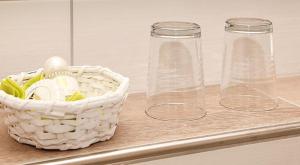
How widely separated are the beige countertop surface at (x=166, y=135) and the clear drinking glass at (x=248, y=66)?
43mm

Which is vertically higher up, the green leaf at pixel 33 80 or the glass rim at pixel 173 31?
the glass rim at pixel 173 31

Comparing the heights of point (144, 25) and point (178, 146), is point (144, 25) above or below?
above

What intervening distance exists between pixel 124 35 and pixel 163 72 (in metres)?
0.12

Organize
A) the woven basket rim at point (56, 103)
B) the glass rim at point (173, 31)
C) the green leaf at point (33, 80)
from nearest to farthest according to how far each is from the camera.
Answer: the woven basket rim at point (56, 103) < the green leaf at point (33, 80) < the glass rim at point (173, 31)

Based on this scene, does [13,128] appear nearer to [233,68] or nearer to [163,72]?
[163,72]

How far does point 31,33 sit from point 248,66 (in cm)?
45

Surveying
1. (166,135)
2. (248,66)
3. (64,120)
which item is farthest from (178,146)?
(248,66)

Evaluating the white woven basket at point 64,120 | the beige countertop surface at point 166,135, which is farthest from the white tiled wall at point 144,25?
the white woven basket at point 64,120

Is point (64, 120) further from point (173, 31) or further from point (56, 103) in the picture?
point (173, 31)

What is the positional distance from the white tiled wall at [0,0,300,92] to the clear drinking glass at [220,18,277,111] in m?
0.09

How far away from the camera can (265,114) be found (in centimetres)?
103

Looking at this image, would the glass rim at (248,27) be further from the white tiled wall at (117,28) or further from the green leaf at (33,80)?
the green leaf at (33,80)

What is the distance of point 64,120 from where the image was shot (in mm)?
788

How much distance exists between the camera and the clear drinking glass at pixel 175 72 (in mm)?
1037
